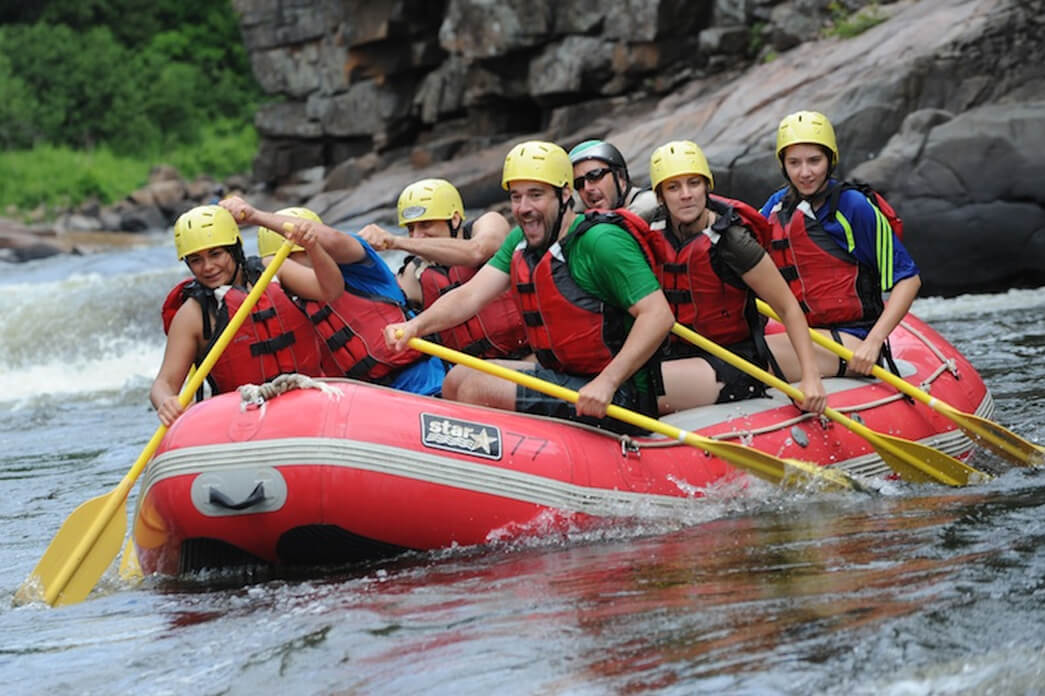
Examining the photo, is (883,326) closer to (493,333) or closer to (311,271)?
(493,333)

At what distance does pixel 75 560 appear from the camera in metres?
4.78

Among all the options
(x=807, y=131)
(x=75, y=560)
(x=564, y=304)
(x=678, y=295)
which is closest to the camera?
(x=75, y=560)

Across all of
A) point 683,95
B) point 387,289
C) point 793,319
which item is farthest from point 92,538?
point 683,95

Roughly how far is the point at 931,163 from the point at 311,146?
16906 millimetres

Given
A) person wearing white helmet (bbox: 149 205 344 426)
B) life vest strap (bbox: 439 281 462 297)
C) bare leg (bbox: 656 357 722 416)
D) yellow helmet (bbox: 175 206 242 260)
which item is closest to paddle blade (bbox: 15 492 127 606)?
person wearing white helmet (bbox: 149 205 344 426)

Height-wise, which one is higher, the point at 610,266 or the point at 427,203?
the point at 427,203

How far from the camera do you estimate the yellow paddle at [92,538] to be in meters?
4.79

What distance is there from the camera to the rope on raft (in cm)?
462

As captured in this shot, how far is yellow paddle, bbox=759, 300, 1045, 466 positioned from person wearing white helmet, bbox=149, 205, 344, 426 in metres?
1.88

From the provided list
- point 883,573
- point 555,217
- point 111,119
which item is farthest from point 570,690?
point 111,119

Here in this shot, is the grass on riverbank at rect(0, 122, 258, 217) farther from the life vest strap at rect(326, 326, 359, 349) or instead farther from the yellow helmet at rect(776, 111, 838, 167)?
the yellow helmet at rect(776, 111, 838, 167)

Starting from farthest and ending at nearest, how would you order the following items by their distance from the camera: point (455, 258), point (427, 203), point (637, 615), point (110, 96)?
point (110, 96)
point (427, 203)
point (455, 258)
point (637, 615)

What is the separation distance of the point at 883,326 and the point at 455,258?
1.81 m

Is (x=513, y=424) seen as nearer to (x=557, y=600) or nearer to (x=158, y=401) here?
(x=557, y=600)
